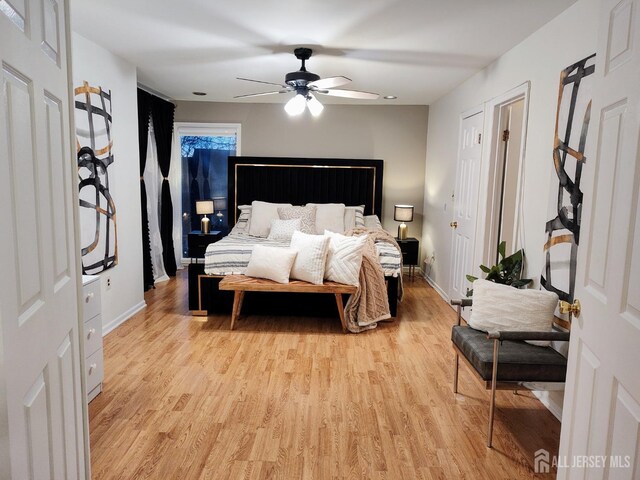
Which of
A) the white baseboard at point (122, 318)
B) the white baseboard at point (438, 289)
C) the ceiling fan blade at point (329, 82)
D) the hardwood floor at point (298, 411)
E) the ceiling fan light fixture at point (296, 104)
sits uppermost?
the ceiling fan blade at point (329, 82)

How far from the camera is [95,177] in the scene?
144 inches

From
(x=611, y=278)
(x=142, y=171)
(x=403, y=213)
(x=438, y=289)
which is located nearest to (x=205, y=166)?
(x=142, y=171)

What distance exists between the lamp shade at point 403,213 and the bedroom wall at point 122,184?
10.9 feet

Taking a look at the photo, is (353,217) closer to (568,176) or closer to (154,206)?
(154,206)

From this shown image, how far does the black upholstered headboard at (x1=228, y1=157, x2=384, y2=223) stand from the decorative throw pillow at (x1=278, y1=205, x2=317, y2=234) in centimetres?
62

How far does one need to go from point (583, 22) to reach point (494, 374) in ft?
6.60

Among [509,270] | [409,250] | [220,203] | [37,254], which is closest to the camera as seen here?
[37,254]

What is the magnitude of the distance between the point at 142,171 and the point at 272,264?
2215 millimetres

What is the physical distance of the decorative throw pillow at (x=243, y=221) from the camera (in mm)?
5793

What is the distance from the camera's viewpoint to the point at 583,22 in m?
2.56

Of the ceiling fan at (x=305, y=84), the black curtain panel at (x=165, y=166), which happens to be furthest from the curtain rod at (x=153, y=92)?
the ceiling fan at (x=305, y=84)

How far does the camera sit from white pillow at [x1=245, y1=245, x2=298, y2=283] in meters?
4.08

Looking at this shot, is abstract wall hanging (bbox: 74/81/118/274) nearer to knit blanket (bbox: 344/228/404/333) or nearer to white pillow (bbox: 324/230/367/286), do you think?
white pillow (bbox: 324/230/367/286)

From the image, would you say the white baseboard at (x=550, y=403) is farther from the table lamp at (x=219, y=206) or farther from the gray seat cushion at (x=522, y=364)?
the table lamp at (x=219, y=206)
